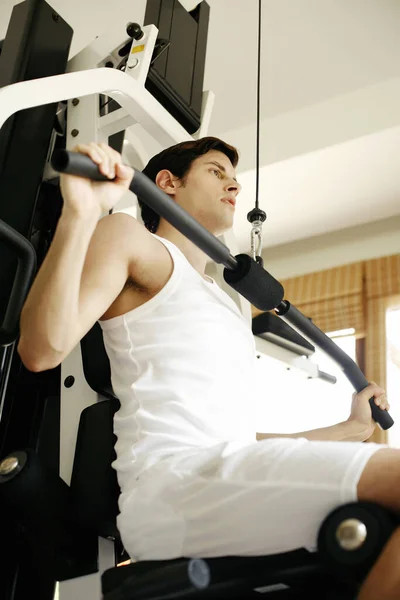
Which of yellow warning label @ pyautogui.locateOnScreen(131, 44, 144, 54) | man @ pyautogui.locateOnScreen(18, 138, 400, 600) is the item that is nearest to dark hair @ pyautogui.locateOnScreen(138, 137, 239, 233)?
yellow warning label @ pyautogui.locateOnScreen(131, 44, 144, 54)

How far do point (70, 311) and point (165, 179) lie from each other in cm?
74

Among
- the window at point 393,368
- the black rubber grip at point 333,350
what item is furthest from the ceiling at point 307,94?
the black rubber grip at point 333,350

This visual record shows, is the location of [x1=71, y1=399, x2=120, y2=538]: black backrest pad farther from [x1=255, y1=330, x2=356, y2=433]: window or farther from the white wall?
the white wall

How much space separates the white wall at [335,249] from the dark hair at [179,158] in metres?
2.25

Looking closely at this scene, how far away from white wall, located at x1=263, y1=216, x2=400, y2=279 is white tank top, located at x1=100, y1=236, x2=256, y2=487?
8.78 feet

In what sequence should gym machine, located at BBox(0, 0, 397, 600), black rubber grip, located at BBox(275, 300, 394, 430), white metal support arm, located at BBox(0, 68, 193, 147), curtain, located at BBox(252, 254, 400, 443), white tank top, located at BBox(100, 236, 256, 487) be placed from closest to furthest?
gym machine, located at BBox(0, 0, 397, 600) < white tank top, located at BBox(100, 236, 256, 487) < white metal support arm, located at BBox(0, 68, 193, 147) < black rubber grip, located at BBox(275, 300, 394, 430) < curtain, located at BBox(252, 254, 400, 443)

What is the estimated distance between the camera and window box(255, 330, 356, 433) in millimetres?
3480

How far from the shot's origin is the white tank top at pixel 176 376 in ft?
3.33

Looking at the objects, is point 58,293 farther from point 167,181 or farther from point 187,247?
point 167,181

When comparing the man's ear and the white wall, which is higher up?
the white wall

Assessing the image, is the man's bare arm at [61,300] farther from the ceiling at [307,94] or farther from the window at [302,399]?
the window at [302,399]

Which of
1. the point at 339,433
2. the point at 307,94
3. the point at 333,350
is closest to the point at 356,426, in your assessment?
the point at 339,433

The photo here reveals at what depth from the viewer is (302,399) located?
11.9 ft

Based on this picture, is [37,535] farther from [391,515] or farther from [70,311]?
[391,515]
